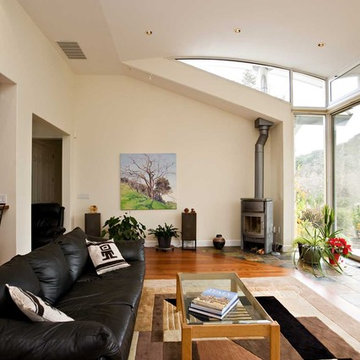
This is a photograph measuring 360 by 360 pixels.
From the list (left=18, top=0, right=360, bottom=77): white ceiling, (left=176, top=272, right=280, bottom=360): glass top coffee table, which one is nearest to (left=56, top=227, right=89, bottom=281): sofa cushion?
(left=176, top=272, right=280, bottom=360): glass top coffee table

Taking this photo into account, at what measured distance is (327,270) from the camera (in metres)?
4.01

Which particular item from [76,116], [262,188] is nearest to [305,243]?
[262,188]

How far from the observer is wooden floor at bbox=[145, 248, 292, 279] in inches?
154

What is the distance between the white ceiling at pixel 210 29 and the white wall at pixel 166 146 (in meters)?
0.81

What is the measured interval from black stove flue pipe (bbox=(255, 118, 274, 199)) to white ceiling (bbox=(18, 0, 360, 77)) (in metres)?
1.16

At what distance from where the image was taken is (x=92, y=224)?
5379mm

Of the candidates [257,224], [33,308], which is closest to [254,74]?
[257,224]

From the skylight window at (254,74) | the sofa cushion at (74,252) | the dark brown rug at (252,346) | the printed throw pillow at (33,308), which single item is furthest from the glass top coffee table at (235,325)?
the skylight window at (254,74)

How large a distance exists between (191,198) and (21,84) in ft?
11.9

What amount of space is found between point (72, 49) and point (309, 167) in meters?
4.86

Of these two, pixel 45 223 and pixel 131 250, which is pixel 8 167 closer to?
pixel 45 223

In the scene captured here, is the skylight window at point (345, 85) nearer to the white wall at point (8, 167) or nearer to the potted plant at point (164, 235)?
the potted plant at point (164, 235)

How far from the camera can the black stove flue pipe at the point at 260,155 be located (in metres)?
5.46

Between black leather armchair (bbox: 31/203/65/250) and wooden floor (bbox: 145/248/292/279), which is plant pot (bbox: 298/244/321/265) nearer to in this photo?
wooden floor (bbox: 145/248/292/279)
